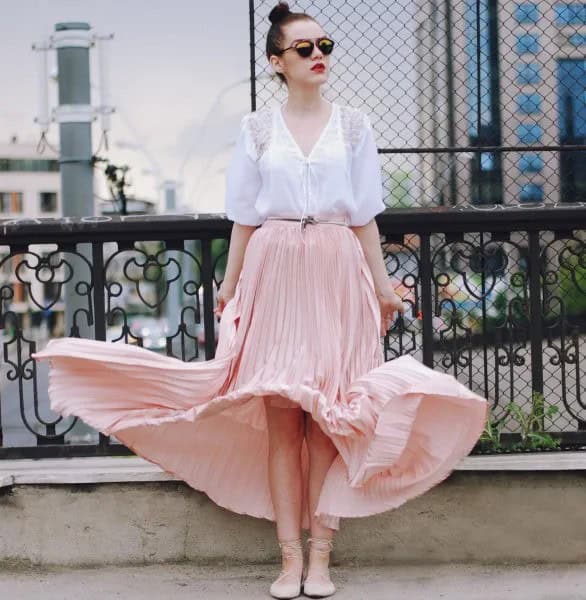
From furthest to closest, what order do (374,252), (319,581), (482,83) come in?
(482,83) → (374,252) → (319,581)

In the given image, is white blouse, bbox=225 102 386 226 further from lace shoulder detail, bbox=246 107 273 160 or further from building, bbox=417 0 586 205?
building, bbox=417 0 586 205

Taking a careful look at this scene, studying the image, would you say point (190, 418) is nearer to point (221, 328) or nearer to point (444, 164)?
point (221, 328)

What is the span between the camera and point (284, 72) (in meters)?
4.17

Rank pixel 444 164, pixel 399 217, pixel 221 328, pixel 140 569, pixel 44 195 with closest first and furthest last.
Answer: pixel 221 328 < pixel 140 569 < pixel 399 217 < pixel 444 164 < pixel 44 195

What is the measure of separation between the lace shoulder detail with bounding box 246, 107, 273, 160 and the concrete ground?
5.38 ft

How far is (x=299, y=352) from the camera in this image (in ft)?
13.4

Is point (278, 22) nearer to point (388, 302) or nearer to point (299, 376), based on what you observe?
point (388, 302)

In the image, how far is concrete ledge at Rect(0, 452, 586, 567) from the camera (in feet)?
15.0

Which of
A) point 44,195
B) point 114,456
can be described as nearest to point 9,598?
point 114,456

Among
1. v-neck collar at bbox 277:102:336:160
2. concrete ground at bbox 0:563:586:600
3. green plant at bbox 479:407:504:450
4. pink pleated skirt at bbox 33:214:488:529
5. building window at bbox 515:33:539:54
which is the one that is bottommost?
concrete ground at bbox 0:563:586:600

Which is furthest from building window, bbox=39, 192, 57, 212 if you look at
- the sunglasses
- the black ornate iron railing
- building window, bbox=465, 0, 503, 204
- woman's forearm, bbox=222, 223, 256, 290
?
the sunglasses

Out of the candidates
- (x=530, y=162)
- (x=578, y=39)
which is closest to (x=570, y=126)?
(x=578, y=39)

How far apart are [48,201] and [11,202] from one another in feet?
19.4

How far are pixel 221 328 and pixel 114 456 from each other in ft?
3.38
